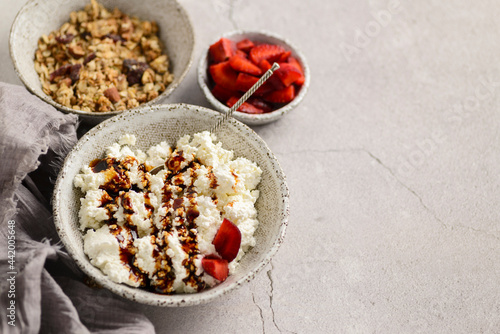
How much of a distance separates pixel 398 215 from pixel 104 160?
1.01m

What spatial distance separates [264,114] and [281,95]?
0.33 feet

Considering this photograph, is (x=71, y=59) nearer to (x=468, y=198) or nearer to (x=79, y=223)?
(x=79, y=223)

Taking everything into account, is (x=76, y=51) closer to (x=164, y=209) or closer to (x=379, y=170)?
(x=164, y=209)

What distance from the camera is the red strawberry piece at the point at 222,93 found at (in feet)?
5.53

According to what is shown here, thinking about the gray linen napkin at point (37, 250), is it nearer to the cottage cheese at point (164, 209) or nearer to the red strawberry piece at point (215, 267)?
the cottage cheese at point (164, 209)

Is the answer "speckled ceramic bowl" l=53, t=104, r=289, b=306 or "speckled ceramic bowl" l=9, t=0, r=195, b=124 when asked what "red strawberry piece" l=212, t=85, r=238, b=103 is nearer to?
"speckled ceramic bowl" l=9, t=0, r=195, b=124

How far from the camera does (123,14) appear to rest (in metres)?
1.81

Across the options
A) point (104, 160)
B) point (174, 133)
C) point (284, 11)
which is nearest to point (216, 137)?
point (174, 133)

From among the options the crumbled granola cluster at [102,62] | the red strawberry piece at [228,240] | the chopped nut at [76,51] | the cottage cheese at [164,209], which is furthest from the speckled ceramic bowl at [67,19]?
the red strawberry piece at [228,240]

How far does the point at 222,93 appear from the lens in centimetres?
169

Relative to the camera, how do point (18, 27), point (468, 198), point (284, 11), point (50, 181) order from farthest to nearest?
point (284, 11) < point (468, 198) < point (18, 27) < point (50, 181)

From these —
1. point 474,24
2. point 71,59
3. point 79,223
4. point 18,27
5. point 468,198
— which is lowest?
point 468,198

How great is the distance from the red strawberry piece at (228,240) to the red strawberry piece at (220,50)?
2.36 feet

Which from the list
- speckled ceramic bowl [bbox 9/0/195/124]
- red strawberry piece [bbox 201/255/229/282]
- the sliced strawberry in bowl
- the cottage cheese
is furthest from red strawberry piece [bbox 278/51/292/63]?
red strawberry piece [bbox 201/255/229/282]
